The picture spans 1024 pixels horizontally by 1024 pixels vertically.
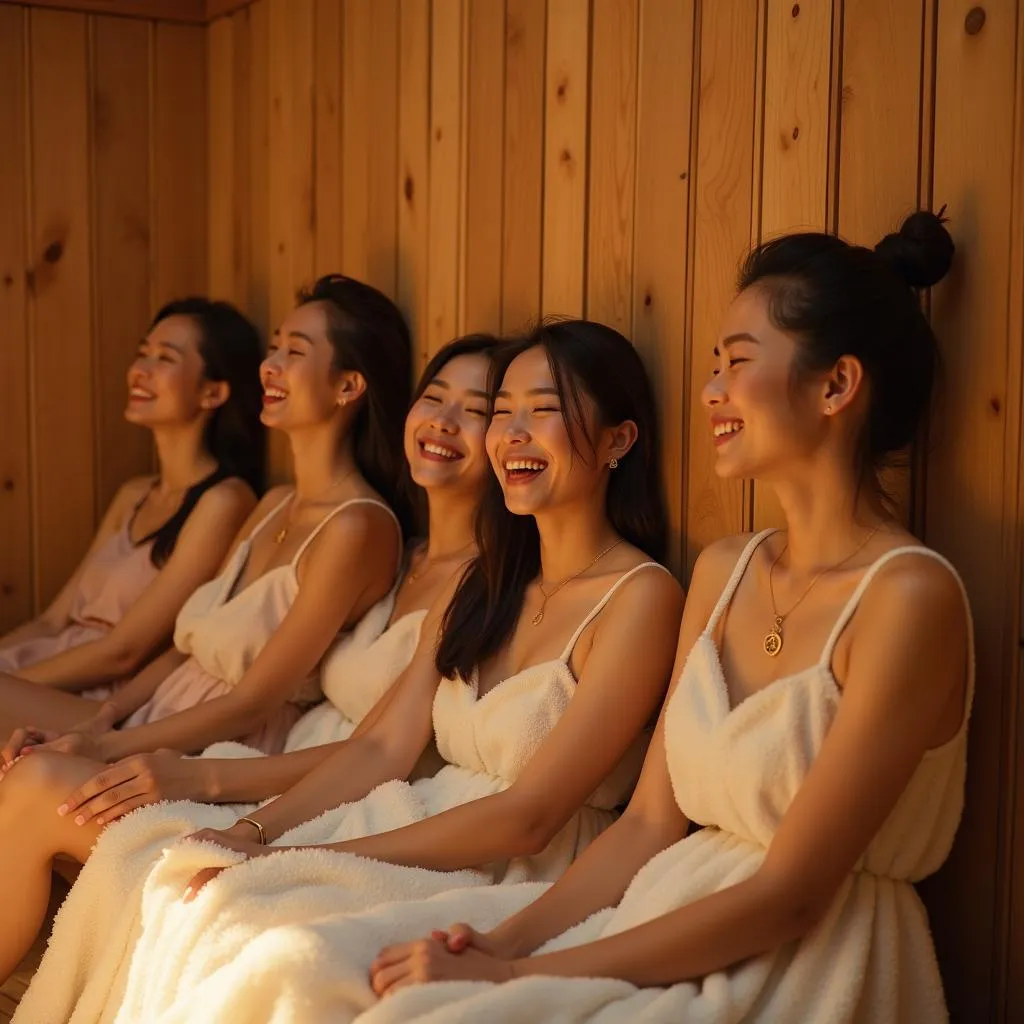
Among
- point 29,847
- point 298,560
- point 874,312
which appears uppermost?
point 874,312

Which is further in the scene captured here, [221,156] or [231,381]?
[221,156]

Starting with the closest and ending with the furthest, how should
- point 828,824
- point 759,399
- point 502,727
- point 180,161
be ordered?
point 828,824
point 759,399
point 502,727
point 180,161

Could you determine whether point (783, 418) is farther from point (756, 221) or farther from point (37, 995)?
point (37, 995)

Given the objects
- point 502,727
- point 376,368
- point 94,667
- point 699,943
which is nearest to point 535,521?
point 502,727

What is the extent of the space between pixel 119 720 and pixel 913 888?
71.9 inches

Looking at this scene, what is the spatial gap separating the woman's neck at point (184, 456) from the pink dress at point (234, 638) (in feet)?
1.56

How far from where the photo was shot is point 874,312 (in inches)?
74.3

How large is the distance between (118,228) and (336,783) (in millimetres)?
1995

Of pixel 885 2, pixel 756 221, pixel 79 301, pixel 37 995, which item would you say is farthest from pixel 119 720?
pixel 885 2

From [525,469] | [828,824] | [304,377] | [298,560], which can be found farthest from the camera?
[304,377]

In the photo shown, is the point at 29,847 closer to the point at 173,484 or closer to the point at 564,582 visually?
the point at 564,582

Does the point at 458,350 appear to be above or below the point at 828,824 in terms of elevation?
above

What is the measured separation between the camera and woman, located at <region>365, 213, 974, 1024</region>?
171cm

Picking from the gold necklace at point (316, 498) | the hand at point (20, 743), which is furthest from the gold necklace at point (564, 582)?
the hand at point (20, 743)
